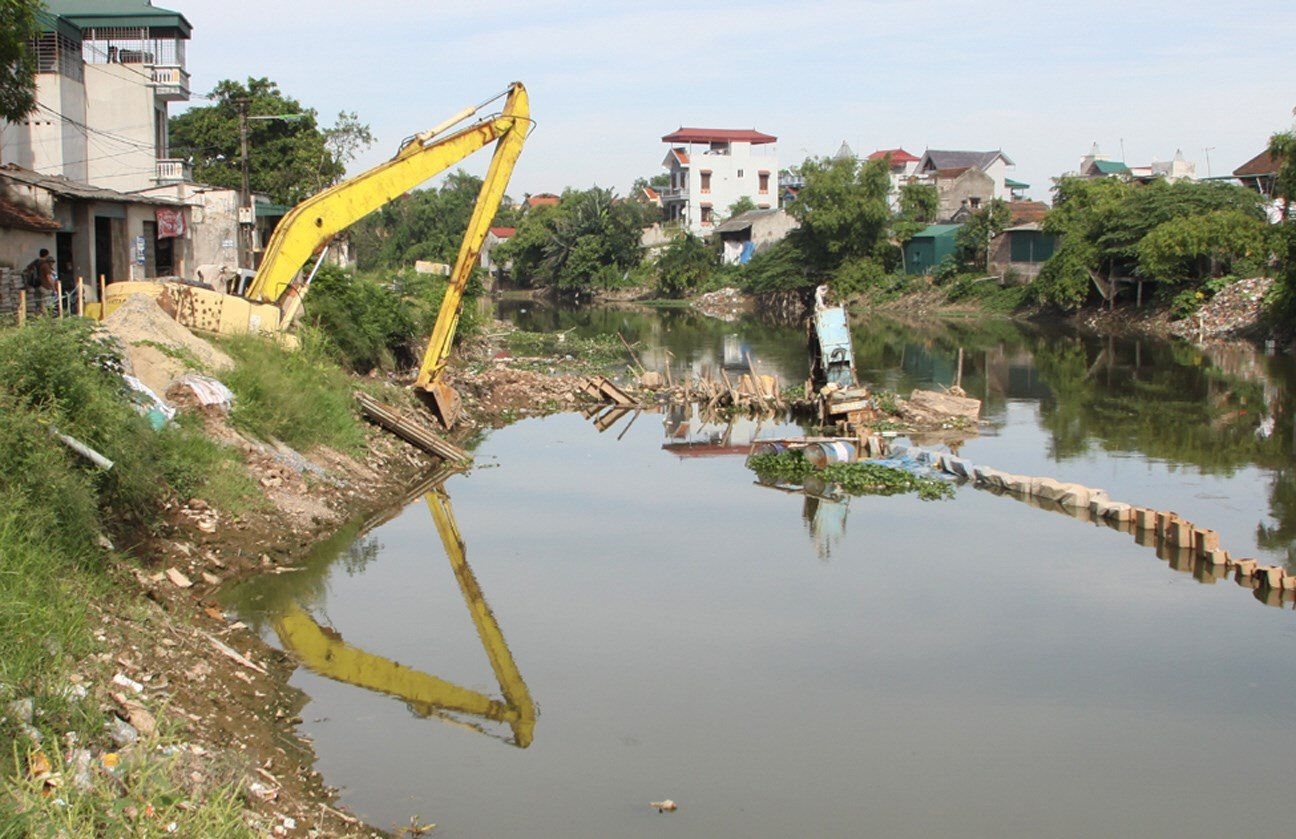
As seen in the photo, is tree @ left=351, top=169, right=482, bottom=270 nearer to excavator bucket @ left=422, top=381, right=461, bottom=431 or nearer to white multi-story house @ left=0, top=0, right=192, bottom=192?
white multi-story house @ left=0, top=0, right=192, bottom=192

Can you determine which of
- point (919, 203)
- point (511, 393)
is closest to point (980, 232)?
point (919, 203)

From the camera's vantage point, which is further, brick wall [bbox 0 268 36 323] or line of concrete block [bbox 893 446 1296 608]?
brick wall [bbox 0 268 36 323]

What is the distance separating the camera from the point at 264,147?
50469 mm

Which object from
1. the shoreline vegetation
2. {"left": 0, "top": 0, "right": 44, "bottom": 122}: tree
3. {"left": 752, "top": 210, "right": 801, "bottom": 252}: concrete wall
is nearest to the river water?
the shoreline vegetation

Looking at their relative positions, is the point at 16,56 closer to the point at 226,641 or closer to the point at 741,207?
the point at 226,641

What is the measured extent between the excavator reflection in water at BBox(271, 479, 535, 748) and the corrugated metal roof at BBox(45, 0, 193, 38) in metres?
28.7

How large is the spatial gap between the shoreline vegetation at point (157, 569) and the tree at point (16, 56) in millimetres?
5849

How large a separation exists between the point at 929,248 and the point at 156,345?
2157 inches

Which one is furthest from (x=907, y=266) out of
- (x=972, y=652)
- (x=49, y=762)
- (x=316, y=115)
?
(x=49, y=762)

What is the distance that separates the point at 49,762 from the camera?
712 cm

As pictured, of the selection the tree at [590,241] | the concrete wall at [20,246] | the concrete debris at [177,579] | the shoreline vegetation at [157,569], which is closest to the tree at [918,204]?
the tree at [590,241]

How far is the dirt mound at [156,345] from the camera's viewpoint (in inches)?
638

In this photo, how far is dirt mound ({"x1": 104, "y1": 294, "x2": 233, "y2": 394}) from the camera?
16.2 meters

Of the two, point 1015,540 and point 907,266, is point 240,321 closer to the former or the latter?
point 1015,540
